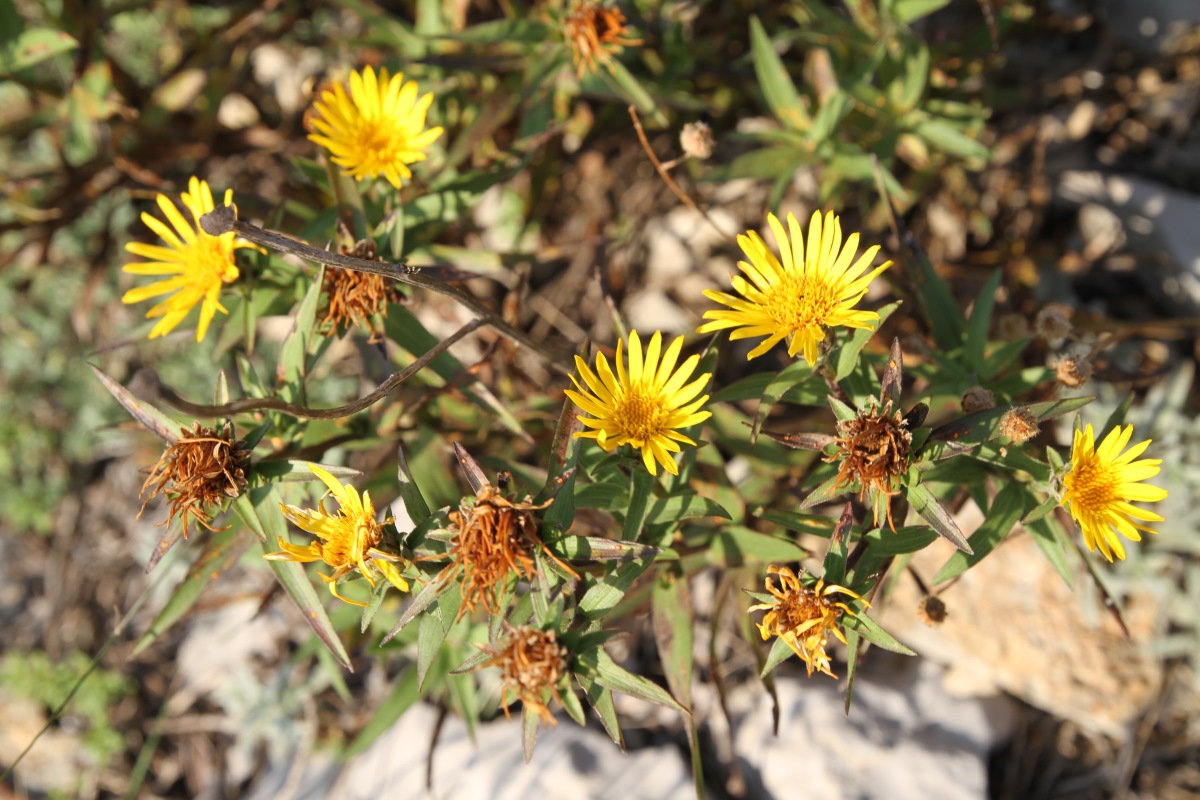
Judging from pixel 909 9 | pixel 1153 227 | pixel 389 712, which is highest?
pixel 1153 227

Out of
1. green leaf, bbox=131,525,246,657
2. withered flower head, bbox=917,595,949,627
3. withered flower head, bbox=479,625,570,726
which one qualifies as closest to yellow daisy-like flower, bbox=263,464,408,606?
withered flower head, bbox=479,625,570,726

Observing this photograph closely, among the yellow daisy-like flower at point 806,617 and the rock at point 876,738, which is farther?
the rock at point 876,738

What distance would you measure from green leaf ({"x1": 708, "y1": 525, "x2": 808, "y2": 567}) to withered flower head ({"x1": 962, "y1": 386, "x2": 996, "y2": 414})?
62cm

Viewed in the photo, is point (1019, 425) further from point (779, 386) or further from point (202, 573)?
point (202, 573)

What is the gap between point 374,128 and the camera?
9.50ft

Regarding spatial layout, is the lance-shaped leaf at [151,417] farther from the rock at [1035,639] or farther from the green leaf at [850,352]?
the rock at [1035,639]

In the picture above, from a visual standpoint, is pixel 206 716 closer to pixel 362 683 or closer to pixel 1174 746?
pixel 362 683

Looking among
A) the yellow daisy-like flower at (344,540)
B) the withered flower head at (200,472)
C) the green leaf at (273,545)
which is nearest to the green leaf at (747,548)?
the yellow daisy-like flower at (344,540)

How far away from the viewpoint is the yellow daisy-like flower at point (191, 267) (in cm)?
259

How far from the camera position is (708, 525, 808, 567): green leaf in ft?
7.99

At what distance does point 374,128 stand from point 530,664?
6.22ft

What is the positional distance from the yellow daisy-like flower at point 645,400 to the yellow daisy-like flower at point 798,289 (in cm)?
18

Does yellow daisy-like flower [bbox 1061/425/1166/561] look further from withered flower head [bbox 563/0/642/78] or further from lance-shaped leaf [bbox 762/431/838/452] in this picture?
withered flower head [bbox 563/0/642/78]

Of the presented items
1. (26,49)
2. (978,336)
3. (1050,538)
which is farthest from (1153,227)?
(26,49)
